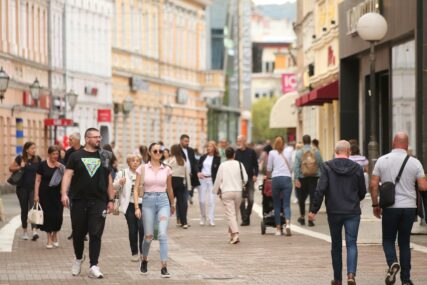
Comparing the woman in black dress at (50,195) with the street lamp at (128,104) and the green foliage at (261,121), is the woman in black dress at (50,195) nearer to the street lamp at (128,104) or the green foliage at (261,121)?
the street lamp at (128,104)

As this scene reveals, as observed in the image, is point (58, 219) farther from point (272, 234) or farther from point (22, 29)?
point (22, 29)

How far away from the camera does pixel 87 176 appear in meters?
18.9

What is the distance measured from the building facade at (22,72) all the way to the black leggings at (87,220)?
3384 centimetres

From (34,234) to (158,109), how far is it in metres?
60.6

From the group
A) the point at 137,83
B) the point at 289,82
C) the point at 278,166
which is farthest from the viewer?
the point at 137,83

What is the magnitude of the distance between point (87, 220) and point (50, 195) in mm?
5583

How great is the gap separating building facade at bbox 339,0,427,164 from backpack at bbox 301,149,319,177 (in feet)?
5.51

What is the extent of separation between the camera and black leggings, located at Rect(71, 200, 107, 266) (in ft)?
62.0

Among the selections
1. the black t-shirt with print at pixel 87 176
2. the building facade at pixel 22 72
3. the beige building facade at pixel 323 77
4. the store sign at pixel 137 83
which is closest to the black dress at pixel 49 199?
the black t-shirt with print at pixel 87 176

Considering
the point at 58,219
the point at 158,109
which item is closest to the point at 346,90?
the point at 58,219

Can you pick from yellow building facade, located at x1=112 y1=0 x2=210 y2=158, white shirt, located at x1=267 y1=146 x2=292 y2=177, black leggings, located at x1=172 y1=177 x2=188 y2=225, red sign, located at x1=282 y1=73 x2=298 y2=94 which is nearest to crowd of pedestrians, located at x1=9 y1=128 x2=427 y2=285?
white shirt, located at x1=267 y1=146 x2=292 y2=177

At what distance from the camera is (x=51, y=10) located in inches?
2579

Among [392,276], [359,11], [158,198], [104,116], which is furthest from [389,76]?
[104,116]

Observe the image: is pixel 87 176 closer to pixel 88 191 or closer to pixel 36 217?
pixel 88 191
